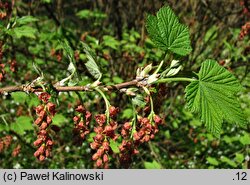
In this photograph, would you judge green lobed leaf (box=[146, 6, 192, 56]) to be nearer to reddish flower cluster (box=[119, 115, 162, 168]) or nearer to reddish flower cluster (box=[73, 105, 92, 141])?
reddish flower cluster (box=[119, 115, 162, 168])

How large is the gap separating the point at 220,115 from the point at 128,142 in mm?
386

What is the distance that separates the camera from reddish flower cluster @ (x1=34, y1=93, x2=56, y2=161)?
4.24ft

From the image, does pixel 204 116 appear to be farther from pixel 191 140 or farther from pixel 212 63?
pixel 191 140

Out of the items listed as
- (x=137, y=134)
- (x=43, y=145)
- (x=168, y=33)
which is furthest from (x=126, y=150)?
(x=168, y=33)

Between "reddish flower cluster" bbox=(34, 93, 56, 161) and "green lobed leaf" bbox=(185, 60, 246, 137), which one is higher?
"green lobed leaf" bbox=(185, 60, 246, 137)

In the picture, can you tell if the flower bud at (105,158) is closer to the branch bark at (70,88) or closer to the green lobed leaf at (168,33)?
the branch bark at (70,88)

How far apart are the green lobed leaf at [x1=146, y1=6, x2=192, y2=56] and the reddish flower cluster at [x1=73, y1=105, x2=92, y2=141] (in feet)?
1.27

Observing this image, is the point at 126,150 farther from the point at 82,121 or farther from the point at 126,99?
the point at 126,99

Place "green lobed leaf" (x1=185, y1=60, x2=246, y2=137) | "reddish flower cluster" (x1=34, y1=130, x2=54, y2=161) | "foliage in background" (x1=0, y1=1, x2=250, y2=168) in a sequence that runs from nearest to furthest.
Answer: "green lobed leaf" (x1=185, y1=60, x2=246, y2=137)
"reddish flower cluster" (x1=34, y1=130, x2=54, y2=161)
"foliage in background" (x1=0, y1=1, x2=250, y2=168)

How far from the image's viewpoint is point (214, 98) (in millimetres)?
1242

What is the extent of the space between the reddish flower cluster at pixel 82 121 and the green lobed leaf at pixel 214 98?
1.36 feet

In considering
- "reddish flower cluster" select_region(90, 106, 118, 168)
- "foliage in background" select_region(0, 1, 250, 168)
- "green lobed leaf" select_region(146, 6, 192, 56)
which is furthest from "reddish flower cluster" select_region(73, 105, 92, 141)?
"foliage in background" select_region(0, 1, 250, 168)

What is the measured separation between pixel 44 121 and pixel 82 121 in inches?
6.3

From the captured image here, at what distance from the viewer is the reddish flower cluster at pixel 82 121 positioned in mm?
1388
